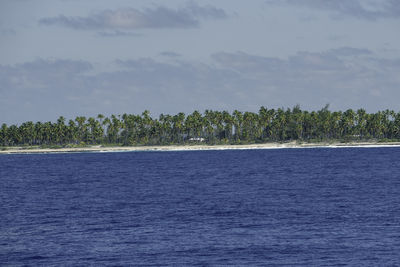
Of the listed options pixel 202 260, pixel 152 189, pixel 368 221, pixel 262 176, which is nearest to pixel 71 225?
pixel 202 260

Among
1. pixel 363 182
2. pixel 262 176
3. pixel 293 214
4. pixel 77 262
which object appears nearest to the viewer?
pixel 77 262

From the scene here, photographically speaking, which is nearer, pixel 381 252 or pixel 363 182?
pixel 381 252

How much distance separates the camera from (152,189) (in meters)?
103

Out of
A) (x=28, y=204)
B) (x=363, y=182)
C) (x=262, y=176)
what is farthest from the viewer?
(x=262, y=176)

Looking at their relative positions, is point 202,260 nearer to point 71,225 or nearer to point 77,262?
point 77,262

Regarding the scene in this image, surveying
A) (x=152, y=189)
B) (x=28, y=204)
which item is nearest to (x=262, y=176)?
(x=152, y=189)

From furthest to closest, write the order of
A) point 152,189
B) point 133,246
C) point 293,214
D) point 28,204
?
point 152,189 < point 28,204 < point 293,214 < point 133,246

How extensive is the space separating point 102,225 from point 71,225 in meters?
2.99

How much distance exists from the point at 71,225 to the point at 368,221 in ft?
92.6

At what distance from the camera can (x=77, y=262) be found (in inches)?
1756

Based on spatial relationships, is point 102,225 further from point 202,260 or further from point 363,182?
point 363,182

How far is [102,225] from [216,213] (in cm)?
1384

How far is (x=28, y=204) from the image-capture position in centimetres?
8069

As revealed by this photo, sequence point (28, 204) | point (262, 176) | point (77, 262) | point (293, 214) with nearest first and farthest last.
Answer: point (77, 262), point (293, 214), point (28, 204), point (262, 176)
